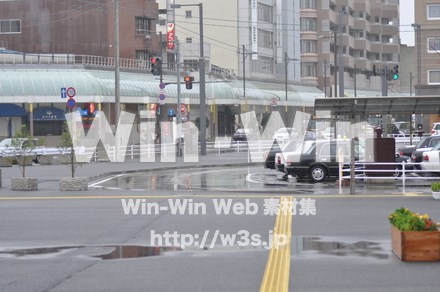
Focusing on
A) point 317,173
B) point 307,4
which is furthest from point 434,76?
point 317,173

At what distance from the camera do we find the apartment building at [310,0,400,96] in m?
105

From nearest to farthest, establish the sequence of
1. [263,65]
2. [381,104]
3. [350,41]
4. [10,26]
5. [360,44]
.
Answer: [381,104], [10,26], [263,65], [350,41], [360,44]

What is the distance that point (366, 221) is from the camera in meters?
14.9

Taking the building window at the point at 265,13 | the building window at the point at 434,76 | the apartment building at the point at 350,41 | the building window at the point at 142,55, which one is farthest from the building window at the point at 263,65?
the building window at the point at 434,76

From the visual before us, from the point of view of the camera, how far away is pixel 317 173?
25875 mm

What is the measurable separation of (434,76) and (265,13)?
29532mm

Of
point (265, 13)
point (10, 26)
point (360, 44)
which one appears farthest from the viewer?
point (360, 44)

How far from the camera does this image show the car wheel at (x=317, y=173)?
84.7ft

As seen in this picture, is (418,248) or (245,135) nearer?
(418,248)

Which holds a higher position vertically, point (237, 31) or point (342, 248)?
point (237, 31)

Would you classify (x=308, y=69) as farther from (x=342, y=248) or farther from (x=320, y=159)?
(x=342, y=248)

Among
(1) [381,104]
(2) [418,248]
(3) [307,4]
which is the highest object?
(3) [307,4]

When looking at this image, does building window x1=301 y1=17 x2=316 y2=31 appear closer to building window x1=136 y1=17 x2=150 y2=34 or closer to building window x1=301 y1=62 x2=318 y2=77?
building window x1=301 y1=62 x2=318 y2=77

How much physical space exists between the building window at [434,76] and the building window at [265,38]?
27690mm
